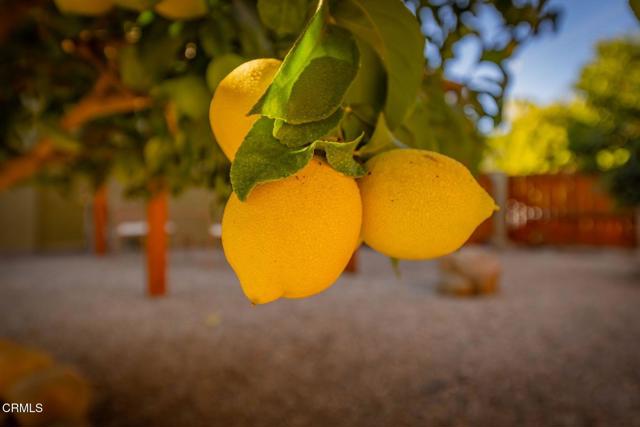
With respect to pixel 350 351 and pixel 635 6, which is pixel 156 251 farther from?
pixel 635 6

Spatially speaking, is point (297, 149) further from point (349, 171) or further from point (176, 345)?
point (176, 345)

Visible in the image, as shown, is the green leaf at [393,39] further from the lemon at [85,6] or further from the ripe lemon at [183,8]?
the lemon at [85,6]

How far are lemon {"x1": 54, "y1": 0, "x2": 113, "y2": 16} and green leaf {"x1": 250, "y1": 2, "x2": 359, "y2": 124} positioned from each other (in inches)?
21.0

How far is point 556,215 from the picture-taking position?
8.63 meters

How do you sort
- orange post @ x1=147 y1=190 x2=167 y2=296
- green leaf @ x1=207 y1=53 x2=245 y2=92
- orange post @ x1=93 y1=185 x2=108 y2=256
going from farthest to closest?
orange post @ x1=93 y1=185 x2=108 y2=256 < orange post @ x1=147 y1=190 x2=167 y2=296 < green leaf @ x1=207 y1=53 x2=245 y2=92

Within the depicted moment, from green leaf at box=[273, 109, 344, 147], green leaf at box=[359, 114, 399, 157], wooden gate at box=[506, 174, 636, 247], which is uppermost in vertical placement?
green leaf at box=[273, 109, 344, 147]

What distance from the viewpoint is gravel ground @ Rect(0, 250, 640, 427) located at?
2.07m

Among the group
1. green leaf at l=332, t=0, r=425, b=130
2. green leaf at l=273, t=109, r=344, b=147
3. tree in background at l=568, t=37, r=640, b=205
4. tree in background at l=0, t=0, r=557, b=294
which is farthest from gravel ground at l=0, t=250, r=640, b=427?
green leaf at l=273, t=109, r=344, b=147

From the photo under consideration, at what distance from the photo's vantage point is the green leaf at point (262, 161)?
0.31 metres

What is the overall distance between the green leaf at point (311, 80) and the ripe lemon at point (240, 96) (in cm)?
5

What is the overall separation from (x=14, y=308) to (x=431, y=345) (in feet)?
10.8

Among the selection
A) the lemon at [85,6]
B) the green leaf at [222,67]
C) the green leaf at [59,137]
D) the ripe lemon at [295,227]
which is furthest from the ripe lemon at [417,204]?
the green leaf at [59,137]

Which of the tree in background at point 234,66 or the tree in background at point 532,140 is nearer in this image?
the tree in background at point 234,66

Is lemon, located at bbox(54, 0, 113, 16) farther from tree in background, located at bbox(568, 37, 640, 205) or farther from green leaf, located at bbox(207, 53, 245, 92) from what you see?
tree in background, located at bbox(568, 37, 640, 205)
